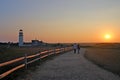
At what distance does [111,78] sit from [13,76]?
520 centimetres

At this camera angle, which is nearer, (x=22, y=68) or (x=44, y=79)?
(x=44, y=79)

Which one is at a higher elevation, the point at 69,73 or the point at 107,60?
the point at 107,60

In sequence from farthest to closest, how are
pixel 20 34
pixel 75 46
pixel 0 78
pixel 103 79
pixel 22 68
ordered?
1. pixel 20 34
2. pixel 75 46
3. pixel 22 68
4. pixel 103 79
5. pixel 0 78

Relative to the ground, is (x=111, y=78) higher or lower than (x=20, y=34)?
lower

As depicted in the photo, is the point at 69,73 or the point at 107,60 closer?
the point at 69,73

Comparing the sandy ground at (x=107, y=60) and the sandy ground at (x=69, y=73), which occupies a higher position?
the sandy ground at (x=107, y=60)

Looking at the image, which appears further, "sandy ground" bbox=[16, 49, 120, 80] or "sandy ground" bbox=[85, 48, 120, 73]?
"sandy ground" bbox=[85, 48, 120, 73]

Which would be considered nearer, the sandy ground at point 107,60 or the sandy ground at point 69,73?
the sandy ground at point 69,73

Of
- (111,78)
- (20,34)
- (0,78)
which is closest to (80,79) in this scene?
(111,78)

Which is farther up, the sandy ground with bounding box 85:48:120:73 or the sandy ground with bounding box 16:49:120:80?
the sandy ground with bounding box 85:48:120:73

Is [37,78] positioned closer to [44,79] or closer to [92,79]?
[44,79]

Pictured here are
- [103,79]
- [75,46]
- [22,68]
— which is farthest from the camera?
[75,46]

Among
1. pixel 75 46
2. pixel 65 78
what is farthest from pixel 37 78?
pixel 75 46

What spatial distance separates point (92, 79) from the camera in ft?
48.3
